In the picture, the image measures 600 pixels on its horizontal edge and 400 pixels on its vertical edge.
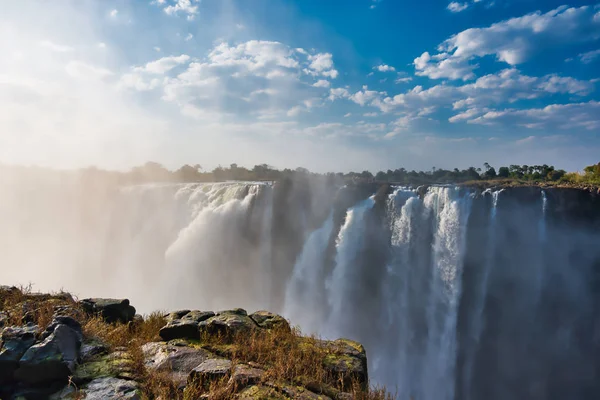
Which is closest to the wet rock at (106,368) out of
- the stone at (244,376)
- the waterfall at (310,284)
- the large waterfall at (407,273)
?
the stone at (244,376)

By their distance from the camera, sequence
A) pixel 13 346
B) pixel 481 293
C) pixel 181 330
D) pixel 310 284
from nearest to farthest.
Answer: pixel 13 346
pixel 181 330
pixel 481 293
pixel 310 284

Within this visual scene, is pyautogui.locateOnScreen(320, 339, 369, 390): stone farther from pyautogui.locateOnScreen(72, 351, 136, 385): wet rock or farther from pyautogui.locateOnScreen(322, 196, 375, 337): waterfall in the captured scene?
pyautogui.locateOnScreen(322, 196, 375, 337): waterfall

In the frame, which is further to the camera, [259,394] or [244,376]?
[244,376]

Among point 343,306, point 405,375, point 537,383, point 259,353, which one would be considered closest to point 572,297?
point 537,383

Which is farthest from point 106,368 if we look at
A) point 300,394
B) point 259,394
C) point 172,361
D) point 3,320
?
point 300,394

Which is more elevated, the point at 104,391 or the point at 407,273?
the point at 104,391

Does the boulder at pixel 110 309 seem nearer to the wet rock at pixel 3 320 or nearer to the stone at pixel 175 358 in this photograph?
the wet rock at pixel 3 320

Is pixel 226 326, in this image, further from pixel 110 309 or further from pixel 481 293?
pixel 481 293
